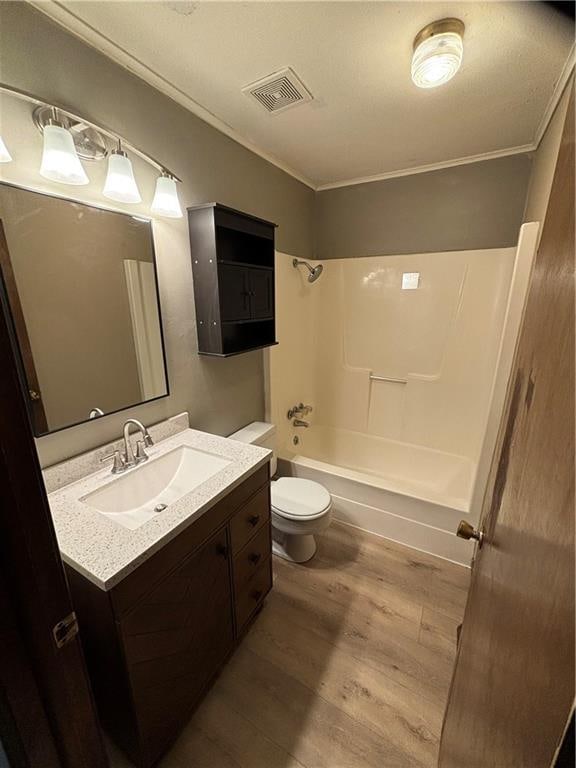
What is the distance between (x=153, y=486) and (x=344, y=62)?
1866mm

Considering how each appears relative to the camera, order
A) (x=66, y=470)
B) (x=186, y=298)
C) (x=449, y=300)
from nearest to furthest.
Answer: (x=66, y=470) < (x=186, y=298) < (x=449, y=300)

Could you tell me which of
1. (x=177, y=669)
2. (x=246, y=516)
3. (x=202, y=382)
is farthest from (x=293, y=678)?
(x=202, y=382)

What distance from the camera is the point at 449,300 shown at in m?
2.29

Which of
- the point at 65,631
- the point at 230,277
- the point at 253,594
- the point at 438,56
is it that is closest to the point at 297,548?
the point at 253,594

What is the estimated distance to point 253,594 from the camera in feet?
4.68

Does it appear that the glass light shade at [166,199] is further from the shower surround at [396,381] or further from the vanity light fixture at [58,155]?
the shower surround at [396,381]

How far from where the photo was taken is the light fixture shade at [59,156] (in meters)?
0.97

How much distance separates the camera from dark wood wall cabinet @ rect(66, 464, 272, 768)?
2.83ft

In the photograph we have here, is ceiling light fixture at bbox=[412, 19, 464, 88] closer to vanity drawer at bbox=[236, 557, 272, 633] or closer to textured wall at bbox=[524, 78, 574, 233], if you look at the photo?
textured wall at bbox=[524, 78, 574, 233]

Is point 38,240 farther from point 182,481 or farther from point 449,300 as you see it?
point 449,300

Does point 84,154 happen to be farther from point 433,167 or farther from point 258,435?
point 433,167

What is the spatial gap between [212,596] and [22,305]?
1.20m

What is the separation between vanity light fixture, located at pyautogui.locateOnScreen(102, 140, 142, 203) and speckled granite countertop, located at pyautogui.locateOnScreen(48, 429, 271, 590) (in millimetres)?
1073

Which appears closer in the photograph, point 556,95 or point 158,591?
point 158,591
